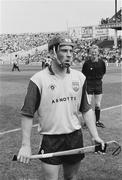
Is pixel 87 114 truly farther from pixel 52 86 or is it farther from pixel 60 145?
pixel 52 86

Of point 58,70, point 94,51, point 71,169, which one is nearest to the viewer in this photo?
point 58,70

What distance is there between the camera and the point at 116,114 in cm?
1077

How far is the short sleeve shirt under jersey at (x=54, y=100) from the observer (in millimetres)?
3445

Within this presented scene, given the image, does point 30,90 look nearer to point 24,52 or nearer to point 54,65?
point 54,65

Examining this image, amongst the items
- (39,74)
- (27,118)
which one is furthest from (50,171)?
(39,74)

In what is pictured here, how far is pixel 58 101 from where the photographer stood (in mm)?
3521

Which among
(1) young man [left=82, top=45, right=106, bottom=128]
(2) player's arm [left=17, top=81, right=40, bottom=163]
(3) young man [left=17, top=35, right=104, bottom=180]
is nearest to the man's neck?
(3) young man [left=17, top=35, right=104, bottom=180]

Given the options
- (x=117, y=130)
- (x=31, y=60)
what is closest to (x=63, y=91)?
(x=117, y=130)

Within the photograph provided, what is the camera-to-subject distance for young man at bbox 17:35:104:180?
11.3ft

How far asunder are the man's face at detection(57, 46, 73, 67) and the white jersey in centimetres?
17

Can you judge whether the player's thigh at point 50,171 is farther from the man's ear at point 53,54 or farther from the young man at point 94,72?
the young man at point 94,72

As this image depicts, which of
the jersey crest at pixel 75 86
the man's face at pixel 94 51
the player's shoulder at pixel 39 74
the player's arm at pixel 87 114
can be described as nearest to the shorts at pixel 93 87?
the man's face at pixel 94 51

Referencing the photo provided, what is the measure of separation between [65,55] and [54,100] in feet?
1.55

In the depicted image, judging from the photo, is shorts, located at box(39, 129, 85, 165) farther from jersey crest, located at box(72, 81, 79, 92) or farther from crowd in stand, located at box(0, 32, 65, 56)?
crowd in stand, located at box(0, 32, 65, 56)
